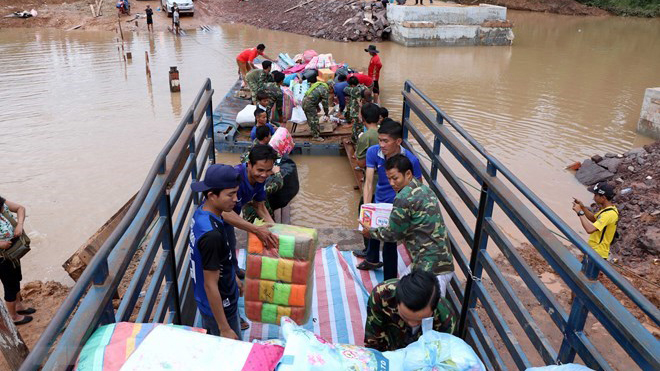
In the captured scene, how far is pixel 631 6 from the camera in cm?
3975

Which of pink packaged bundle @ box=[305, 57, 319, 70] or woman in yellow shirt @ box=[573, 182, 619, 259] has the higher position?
pink packaged bundle @ box=[305, 57, 319, 70]

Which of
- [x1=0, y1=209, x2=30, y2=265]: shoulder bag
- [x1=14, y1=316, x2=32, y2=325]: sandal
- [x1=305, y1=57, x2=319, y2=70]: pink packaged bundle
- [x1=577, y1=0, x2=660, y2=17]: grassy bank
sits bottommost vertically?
[x1=14, y1=316, x2=32, y2=325]: sandal

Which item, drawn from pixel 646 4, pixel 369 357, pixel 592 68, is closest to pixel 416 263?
pixel 369 357

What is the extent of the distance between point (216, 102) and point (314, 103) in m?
5.06

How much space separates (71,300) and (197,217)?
1.17 metres

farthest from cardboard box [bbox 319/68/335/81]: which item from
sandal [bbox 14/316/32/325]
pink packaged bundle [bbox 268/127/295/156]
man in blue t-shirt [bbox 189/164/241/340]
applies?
man in blue t-shirt [bbox 189/164/241/340]

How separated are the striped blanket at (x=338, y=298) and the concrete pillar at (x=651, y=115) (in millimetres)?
9625

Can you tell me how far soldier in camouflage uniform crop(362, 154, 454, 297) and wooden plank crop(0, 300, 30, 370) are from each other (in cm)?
291

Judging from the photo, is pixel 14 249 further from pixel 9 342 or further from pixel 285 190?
pixel 285 190

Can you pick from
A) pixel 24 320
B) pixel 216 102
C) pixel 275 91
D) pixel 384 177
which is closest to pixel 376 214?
pixel 384 177

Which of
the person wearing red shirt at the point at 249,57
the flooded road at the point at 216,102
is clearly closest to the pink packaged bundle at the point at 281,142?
the flooded road at the point at 216,102

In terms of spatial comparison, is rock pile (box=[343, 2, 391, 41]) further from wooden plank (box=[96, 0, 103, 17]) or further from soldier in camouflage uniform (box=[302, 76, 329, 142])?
soldier in camouflage uniform (box=[302, 76, 329, 142])

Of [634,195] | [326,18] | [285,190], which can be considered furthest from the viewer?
[326,18]

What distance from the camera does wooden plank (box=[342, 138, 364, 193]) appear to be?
8195 millimetres
